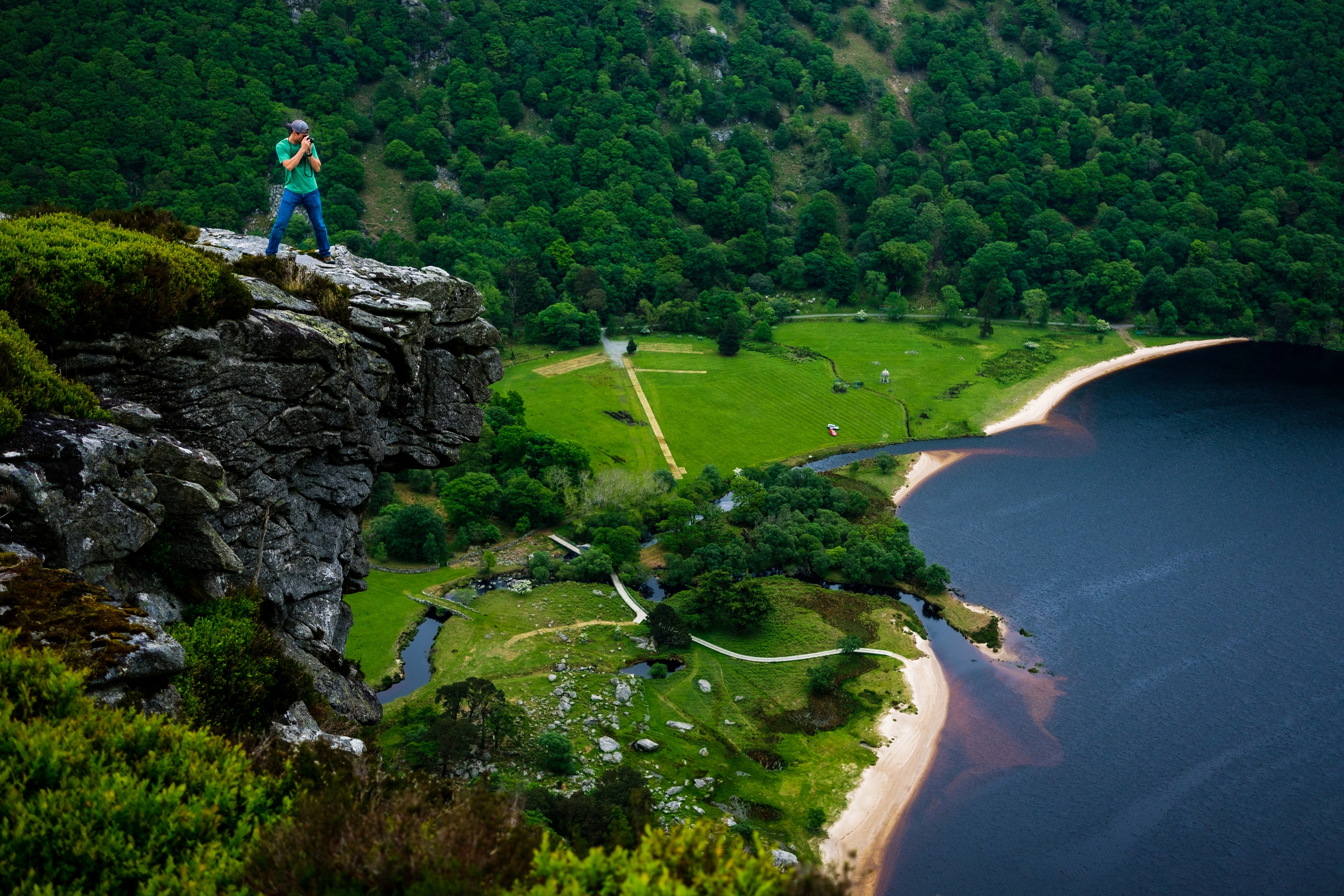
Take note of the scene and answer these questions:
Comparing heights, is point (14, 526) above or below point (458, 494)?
above

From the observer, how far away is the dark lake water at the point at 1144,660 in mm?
56500

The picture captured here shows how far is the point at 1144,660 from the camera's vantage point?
2899 inches

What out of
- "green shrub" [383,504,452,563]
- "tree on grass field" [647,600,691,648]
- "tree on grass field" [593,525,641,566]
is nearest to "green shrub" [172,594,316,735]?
"tree on grass field" [647,600,691,648]

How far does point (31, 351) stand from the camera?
23.8m

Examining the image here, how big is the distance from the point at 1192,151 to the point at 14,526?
18616 cm

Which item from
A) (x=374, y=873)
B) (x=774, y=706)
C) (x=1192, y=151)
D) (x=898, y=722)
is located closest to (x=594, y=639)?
(x=774, y=706)

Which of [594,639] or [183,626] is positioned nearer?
[183,626]

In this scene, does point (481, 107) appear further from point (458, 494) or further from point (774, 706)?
point (774, 706)

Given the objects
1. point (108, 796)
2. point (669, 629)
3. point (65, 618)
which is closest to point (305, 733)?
point (65, 618)

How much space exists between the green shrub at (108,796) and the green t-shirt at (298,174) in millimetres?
17435

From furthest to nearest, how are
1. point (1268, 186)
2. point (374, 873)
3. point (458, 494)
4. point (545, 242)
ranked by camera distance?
1. point (1268, 186)
2. point (545, 242)
3. point (458, 494)
4. point (374, 873)

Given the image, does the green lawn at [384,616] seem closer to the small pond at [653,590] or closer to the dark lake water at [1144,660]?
the small pond at [653,590]

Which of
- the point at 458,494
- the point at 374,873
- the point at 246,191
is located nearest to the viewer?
the point at 374,873

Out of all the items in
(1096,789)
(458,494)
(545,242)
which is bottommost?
(1096,789)
